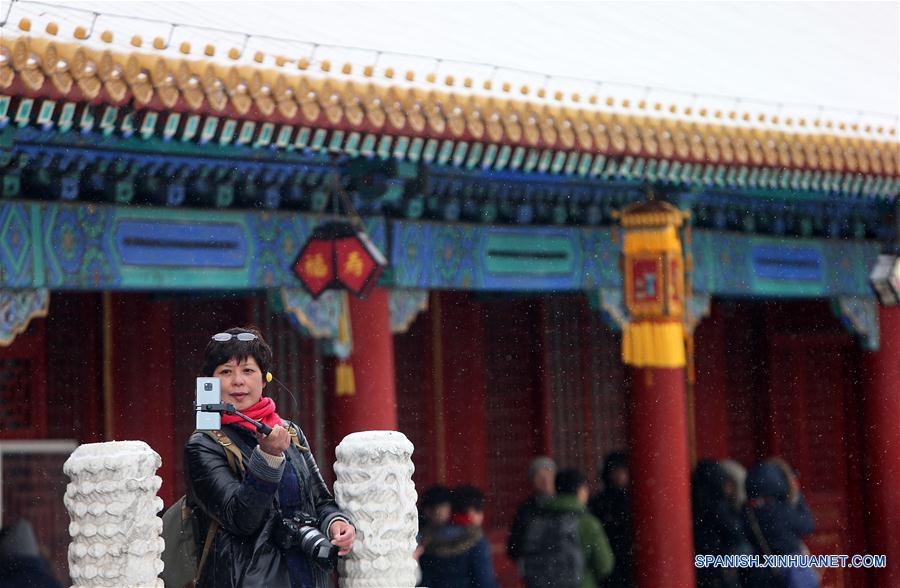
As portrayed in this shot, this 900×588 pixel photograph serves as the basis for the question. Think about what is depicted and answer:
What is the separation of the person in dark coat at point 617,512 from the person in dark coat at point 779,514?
0.93 m

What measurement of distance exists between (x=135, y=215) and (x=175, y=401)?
6.66 ft

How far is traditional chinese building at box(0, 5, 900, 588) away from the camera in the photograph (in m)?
6.95

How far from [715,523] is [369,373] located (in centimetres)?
253

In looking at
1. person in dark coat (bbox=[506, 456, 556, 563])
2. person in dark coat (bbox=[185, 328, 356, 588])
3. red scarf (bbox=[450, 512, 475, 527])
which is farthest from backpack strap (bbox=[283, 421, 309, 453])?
person in dark coat (bbox=[506, 456, 556, 563])

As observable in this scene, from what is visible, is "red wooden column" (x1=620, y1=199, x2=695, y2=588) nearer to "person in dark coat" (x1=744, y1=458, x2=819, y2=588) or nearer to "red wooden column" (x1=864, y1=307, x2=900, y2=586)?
"person in dark coat" (x1=744, y1=458, x2=819, y2=588)

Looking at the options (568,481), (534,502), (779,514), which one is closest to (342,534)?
(568,481)

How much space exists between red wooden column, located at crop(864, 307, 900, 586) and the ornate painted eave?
1.93 m

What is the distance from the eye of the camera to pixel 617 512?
9469mm

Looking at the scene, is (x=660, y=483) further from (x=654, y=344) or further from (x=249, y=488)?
(x=249, y=488)

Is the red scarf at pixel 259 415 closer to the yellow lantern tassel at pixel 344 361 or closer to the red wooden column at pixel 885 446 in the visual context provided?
the yellow lantern tassel at pixel 344 361

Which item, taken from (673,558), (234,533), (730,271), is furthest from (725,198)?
(234,533)

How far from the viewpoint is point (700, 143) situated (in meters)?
8.61

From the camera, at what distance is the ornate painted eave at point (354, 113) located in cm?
613

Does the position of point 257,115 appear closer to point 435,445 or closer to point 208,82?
point 208,82
